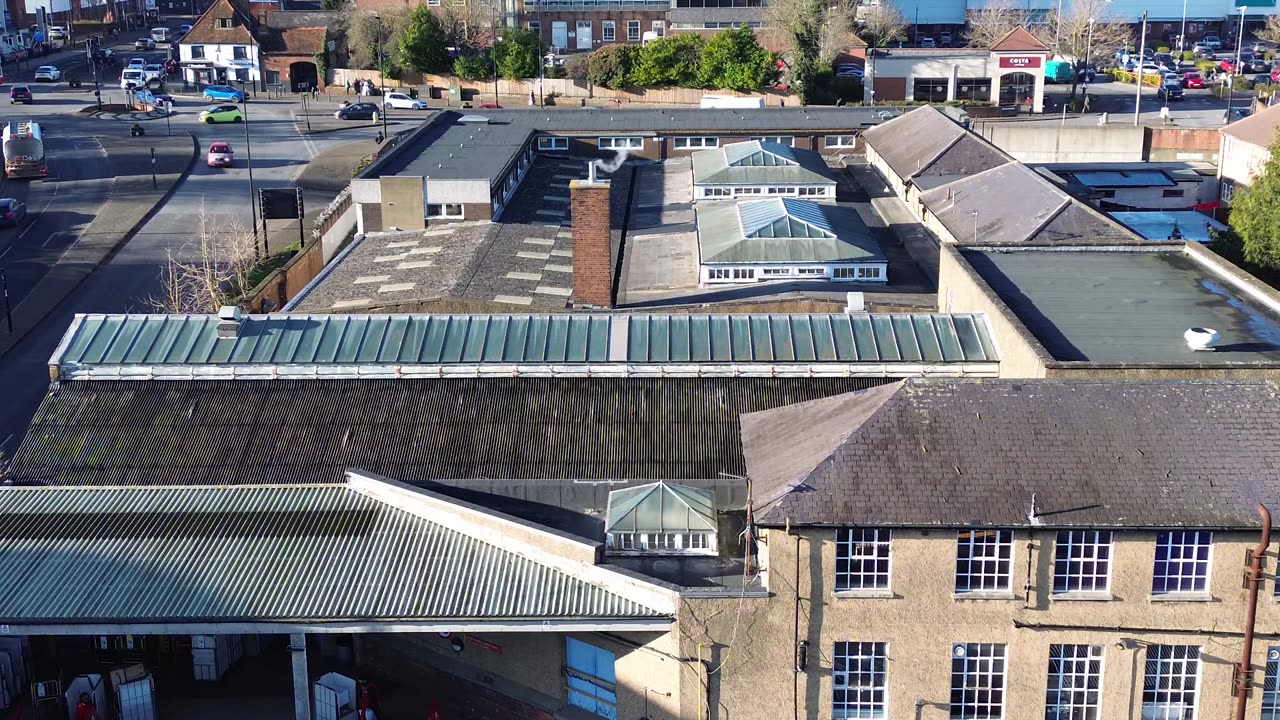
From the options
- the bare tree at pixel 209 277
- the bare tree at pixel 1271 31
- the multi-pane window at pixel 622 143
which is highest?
the bare tree at pixel 1271 31

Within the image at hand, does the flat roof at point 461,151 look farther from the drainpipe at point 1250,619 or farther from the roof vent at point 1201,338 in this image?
the drainpipe at point 1250,619

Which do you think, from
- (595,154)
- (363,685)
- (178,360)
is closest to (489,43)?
(595,154)

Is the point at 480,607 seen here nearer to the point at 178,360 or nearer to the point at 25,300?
the point at 178,360

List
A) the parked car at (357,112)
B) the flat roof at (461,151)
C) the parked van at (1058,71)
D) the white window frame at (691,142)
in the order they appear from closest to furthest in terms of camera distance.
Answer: the flat roof at (461,151) < the white window frame at (691,142) < the parked car at (357,112) < the parked van at (1058,71)

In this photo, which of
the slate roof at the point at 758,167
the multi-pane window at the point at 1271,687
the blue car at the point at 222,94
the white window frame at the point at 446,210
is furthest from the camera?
the blue car at the point at 222,94

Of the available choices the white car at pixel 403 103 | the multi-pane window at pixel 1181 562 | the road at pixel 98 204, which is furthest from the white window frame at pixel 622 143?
the multi-pane window at pixel 1181 562

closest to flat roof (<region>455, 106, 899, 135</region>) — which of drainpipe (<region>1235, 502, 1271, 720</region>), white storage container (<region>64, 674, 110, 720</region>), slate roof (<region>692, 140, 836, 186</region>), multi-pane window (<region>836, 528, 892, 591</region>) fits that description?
slate roof (<region>692, 140, 836, 186</region>)

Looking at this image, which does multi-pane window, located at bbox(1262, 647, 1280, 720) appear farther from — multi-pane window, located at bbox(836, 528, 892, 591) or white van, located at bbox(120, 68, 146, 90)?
white van, located at bbox(120, 68, 146, 90)
